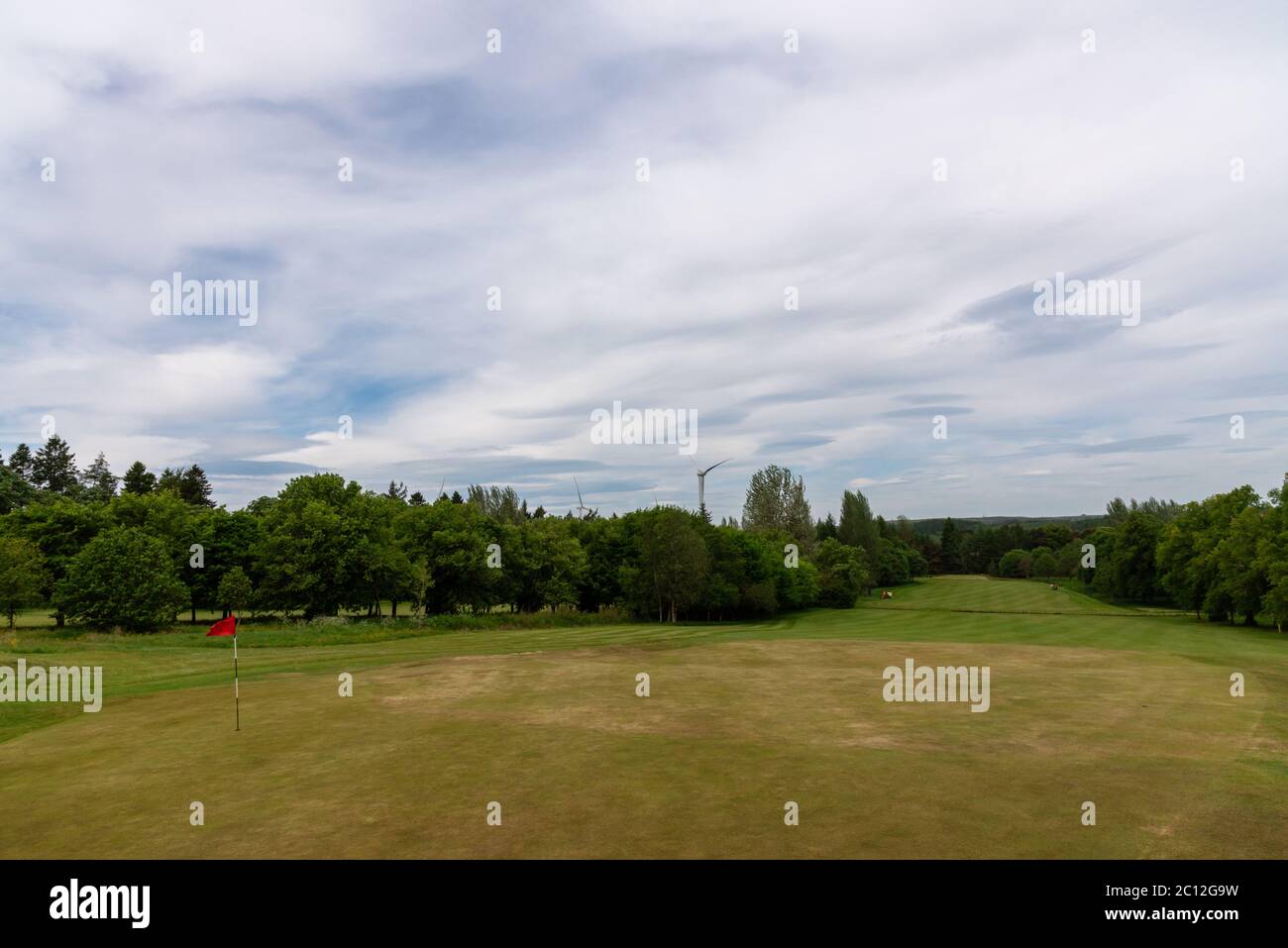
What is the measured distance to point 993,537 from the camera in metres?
199

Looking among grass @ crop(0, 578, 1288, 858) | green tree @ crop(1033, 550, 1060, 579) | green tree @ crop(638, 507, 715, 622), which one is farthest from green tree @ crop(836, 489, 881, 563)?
grass @ crop(0, 578, 1288, 858)

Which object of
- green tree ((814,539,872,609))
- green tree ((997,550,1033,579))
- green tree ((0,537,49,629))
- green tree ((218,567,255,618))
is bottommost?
green tree ((997,550,1033,579))

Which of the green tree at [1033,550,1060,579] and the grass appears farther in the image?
the green tree at [1033,550,1060,579]

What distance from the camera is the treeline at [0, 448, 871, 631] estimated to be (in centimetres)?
6406

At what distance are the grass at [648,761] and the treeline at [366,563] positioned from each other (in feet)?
90.5

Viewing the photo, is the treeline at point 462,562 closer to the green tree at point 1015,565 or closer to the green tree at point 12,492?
the green tree at point 12,492

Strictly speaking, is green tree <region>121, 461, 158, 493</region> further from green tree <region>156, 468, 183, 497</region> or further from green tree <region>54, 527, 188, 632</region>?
green tree <region>54, 527, 188, 632</region>

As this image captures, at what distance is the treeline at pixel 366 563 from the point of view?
210 feet

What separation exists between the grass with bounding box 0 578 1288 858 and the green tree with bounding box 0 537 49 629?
2676 centimetres

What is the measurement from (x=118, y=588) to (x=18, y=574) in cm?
776

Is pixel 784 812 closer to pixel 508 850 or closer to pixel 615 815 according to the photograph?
pixel 615 815

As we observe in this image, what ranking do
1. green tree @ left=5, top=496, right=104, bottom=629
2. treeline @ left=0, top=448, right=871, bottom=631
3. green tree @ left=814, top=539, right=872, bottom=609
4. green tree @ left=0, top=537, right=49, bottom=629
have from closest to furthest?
green tree @ left=0, top=537, right=49, bottom=629
treeline @ left=0, top=448, right=871, bottom=631
green tree @ left=5, top=496, right=104, bottom=629
green tree @ left=814, top=539, right=872, bottom=609

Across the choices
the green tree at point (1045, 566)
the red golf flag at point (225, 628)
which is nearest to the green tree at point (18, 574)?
the red golf flag at point (225, 628)

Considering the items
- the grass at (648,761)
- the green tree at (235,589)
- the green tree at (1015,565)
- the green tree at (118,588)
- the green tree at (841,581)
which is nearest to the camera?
the grass at (648,761)
